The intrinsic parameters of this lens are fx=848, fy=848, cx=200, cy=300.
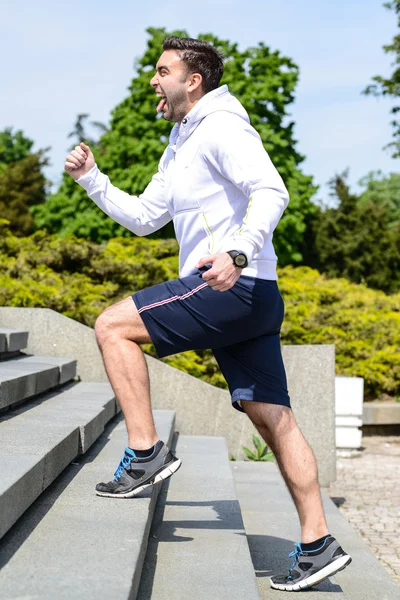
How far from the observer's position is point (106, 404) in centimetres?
603

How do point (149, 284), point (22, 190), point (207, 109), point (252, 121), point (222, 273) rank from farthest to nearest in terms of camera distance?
point (22, 190)
point (252, 121)
point (149, 284)
point (207, 109)
point (222, 273)

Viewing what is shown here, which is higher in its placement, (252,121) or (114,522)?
(252,121)

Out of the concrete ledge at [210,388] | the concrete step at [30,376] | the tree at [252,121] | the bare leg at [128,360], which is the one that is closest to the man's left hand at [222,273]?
the bare leg at [128,360]

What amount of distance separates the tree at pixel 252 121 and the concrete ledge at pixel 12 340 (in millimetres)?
24187

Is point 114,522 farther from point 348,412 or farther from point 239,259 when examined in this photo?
point 348,412

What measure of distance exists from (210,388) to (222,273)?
184 inches

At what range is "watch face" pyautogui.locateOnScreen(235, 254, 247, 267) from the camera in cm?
305

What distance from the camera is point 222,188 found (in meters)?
3.45

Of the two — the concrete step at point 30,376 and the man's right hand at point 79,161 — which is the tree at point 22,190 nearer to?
the concrete step at point 30,376

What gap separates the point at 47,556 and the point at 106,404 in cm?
329

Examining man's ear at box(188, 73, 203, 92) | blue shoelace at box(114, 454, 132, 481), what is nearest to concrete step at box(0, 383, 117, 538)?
blue shoelace at box(114, 454, 132, 481)

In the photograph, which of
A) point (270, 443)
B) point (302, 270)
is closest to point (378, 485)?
point (270, 443)

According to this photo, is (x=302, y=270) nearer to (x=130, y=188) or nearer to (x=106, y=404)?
(x=106, y=404)

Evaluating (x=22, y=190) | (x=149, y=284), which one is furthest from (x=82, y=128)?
(x=149, y=284)
